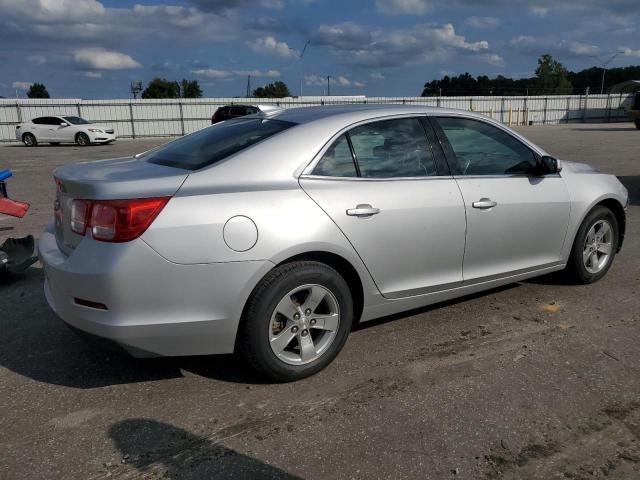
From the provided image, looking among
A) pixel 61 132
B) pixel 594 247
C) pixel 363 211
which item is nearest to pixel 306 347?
pixel 363 211

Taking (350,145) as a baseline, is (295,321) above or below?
below

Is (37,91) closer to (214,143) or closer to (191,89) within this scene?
(191,89)

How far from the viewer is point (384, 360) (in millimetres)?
3562

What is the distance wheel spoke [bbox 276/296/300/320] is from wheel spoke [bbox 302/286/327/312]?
0.07 meters

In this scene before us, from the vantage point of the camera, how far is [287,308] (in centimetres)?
312

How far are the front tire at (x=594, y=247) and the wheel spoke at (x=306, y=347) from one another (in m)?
2.66

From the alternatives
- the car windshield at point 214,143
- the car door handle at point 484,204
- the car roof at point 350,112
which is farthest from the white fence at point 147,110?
the car windshield at point 214,143

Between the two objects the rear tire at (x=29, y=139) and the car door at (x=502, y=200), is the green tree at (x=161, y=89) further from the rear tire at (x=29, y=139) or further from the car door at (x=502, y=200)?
the car door at (x=502, y=200)

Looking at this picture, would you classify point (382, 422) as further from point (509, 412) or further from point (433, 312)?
point (433, 312)

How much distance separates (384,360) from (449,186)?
1.25m

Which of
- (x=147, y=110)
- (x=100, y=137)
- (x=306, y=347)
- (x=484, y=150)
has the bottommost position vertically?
(x=306, y=347)

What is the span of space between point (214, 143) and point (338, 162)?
2.75ft

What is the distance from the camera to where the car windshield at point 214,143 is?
331 centimetres

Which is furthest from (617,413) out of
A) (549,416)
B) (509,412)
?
(509,412)
